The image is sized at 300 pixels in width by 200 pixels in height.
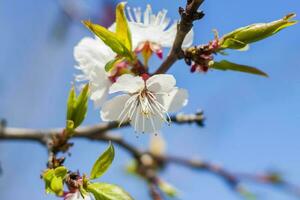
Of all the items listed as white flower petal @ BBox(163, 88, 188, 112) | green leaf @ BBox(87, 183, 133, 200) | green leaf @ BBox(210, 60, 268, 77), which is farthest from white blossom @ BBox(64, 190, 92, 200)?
green leaf @ BBox(210, 60, 268, 77)

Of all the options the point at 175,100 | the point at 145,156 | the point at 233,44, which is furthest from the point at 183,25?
the point at 145,156

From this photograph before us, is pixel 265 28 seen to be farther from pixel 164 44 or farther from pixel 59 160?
pixel 59 160

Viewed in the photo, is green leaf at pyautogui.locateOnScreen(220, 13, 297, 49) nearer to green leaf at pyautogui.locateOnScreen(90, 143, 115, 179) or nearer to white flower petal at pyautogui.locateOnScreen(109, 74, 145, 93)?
white flower petal at pyautogui.locateOnScreen(109, 74, 145, 93)

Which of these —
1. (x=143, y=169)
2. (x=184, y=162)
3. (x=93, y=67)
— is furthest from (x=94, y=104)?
(x=184, y=162)

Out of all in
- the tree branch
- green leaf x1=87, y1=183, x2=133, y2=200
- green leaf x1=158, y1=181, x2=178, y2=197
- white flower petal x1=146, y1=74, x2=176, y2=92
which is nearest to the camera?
green leaf x1=87, y1=183, x2=133, y2=200

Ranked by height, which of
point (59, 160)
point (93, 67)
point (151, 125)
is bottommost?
point (59, 160)

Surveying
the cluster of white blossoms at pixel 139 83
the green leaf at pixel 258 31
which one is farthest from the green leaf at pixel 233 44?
the cluster of white blossoms at pixel 139 83

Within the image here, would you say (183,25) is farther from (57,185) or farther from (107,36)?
(57,185)
